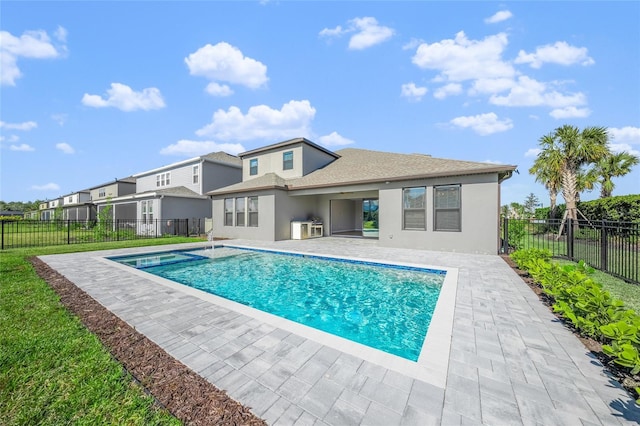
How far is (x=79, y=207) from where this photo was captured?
103 feet

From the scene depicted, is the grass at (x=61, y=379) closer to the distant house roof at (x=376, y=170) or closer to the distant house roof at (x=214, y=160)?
the distant house roof at (x=376, y=170)

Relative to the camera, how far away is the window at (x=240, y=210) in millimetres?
15217

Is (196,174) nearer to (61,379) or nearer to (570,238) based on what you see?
(61,379)

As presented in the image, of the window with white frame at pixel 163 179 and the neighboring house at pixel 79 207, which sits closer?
the window with white frame at pixel 163 179

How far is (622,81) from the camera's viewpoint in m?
11.0

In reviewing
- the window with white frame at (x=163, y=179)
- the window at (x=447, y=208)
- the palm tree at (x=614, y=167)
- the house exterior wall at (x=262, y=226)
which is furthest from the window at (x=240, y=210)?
the palm tree at (x=614, y=167)

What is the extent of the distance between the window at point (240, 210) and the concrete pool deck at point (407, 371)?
11.1 meters

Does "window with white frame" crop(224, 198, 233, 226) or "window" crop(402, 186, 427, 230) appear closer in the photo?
"window" crop(402, 186, 427, 230)

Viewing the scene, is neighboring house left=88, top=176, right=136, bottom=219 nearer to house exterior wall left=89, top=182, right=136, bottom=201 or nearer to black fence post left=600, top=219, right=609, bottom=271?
house exterior wall left=89, top=182, right=136, bottom=201

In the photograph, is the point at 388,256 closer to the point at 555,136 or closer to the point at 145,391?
the point at 145,391

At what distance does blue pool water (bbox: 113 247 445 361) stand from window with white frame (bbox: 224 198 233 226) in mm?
6296

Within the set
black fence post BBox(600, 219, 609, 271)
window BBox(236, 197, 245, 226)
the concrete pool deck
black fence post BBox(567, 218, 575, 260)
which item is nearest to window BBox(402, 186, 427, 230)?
black fence post BBox(567, 218, 575, 260)

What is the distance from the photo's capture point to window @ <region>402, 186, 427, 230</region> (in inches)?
411

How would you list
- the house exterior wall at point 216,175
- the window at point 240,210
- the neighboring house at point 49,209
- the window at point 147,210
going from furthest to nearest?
the neighboring house at point 49,209, the house exterior wall at point 216,175, the window at point 147,210, the window at point 240,210
